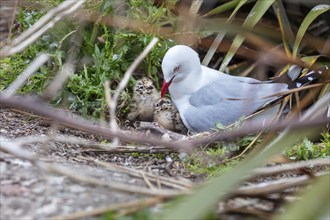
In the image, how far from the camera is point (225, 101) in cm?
243

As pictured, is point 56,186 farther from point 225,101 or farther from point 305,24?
point 305,24

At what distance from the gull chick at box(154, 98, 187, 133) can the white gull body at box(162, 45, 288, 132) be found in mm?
51

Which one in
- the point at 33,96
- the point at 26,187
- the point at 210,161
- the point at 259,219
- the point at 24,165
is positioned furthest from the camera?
the point at 33,96

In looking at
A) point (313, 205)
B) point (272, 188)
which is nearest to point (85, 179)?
point (272, 188)

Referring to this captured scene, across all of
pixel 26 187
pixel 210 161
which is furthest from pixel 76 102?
pixel 26 187

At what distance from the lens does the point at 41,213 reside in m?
1.36

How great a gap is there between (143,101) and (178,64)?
20 centimetres

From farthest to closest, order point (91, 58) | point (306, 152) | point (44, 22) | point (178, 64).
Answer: point (91, 58), point (178, 64), point (306, 152), point (44, 22)

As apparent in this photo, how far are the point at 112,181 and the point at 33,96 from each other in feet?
3.36

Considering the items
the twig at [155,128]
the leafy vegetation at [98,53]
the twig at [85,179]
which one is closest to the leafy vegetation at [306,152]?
the leafy vegetation at [98,53]

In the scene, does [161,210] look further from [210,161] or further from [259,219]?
[210,161]

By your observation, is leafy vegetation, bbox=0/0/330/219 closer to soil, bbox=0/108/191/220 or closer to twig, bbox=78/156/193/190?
soil, bbox=0/108/191/220

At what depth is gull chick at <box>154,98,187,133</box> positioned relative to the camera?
2580 mm

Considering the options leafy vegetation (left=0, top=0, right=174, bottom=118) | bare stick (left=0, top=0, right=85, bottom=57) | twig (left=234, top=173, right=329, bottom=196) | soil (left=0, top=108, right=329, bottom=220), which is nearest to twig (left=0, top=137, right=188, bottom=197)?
soil (left=0, top=108, right=329, bottom=220)
